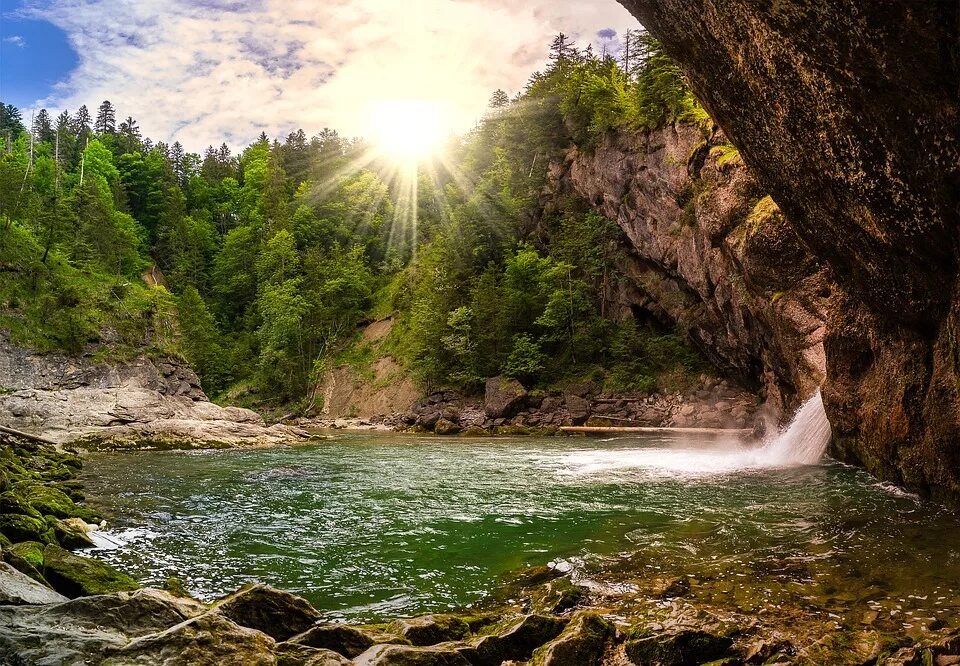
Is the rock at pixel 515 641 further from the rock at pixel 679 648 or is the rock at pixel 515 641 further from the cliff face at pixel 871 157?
the cliff face at pixel 871 157

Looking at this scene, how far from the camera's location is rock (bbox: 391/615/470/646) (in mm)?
5469

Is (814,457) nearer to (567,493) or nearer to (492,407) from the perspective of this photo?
(567,493)

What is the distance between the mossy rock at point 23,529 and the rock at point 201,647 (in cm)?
568

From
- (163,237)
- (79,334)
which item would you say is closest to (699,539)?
(79,334)

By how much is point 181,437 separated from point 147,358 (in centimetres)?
1511

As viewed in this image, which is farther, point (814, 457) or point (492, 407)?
point (492, 407)

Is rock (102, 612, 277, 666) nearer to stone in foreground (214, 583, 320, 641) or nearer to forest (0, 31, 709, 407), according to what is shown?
stone in foreground (214, 583, 320, 641)

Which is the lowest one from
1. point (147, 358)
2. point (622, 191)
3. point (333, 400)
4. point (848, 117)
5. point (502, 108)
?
point (333, 400)

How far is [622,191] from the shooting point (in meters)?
39.7

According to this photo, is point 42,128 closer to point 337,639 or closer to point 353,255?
point 353,255

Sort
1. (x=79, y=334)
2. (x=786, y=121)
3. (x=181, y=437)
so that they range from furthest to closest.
Answer: (x=79, y=334)
(x=181, y=437)
(x=786, y=121)

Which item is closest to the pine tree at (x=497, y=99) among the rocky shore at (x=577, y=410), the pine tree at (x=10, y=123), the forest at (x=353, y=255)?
the forest at (x=353, y=255)

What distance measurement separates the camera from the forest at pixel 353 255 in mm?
38781

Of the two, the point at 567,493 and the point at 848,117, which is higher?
the point at 848,117
